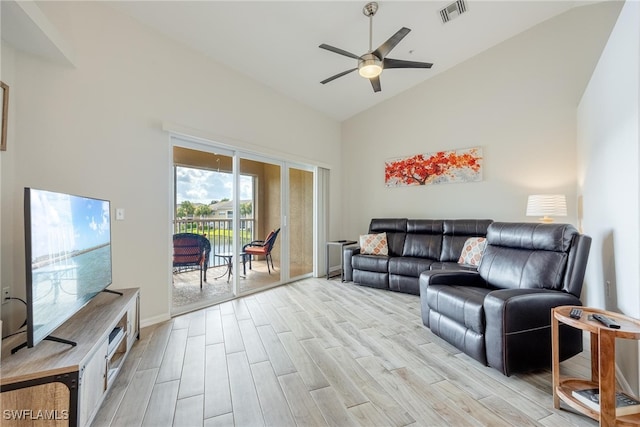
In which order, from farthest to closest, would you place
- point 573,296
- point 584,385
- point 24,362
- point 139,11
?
point 139,11, point 573,296, point 584,385, point 24,362

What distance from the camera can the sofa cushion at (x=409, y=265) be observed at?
3.75 metres

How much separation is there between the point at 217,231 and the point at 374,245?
247 cm

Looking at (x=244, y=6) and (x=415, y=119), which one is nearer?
(x=244, y=6)

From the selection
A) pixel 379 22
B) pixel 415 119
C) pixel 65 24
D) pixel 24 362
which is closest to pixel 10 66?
pixel 65 24

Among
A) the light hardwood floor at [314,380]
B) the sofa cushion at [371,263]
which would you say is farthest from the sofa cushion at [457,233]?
the light hardwood floor at [314,380]

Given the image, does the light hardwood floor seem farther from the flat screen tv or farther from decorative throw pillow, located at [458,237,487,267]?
decorative throw pillow, located at [458,237,487,267]

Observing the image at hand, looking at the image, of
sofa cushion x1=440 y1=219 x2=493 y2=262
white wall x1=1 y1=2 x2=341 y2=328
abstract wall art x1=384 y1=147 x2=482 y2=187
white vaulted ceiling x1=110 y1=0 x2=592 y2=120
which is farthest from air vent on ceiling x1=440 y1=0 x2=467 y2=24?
white wall x1=1 y1=2 x2=341 y2=328

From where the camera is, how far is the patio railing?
3271 mm

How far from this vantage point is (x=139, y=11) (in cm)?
261

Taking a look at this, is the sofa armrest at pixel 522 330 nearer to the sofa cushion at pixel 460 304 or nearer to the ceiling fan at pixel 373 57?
the sofa cushion at pixel 460 304

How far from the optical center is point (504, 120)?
149 inches

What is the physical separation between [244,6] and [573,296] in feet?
12.4

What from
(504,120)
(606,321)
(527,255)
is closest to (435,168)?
(504,120)

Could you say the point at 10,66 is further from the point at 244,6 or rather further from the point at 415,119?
the point at 415,119
